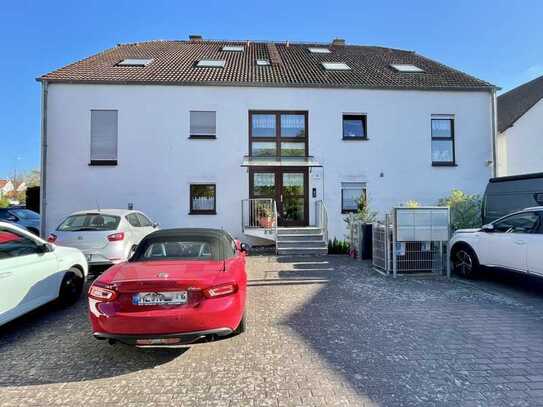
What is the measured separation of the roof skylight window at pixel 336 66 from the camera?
1423 centimetres

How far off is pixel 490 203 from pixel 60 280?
9806 mm

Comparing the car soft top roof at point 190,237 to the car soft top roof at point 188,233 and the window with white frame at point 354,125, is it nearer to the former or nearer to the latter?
the car soft top roof at point 188,233

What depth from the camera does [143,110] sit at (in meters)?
12.2

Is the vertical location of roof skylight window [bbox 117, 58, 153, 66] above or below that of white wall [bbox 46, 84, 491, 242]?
above

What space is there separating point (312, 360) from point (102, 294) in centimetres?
235

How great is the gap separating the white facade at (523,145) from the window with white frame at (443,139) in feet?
19.5

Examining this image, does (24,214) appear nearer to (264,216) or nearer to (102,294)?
(264,216)

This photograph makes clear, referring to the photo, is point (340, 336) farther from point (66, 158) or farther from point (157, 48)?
point (157, 48)

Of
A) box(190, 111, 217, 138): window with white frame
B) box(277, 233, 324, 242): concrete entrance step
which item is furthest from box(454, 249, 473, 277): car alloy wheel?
box(190, 111, 217, 138): window with white frame

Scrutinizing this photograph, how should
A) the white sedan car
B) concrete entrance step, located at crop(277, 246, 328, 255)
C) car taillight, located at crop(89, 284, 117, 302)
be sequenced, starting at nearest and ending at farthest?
car taillight, located at crop(89, 284, 117, 302) → the white sedan car → concrete entrance step, located at crop(277, 246, 328, 255)

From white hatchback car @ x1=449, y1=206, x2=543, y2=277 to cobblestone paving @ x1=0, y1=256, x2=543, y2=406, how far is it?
2.47 feet

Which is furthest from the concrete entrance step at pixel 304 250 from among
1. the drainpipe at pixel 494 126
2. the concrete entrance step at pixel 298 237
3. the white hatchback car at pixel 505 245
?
the drainpipe at pixel 494 126

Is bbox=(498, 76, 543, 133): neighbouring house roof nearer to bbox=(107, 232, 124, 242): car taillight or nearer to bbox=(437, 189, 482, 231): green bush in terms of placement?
bbox=(437, 189, 482, 231): green bush

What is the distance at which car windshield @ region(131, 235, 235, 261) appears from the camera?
4316 millimetres
